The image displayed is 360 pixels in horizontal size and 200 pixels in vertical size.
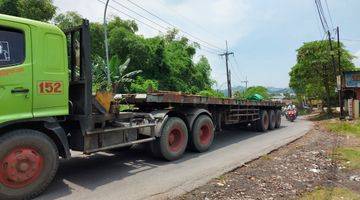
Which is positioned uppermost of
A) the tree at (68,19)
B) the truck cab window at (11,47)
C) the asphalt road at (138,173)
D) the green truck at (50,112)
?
the tree at (68,19)

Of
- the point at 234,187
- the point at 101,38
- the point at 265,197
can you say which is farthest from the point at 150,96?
the point at 101,38

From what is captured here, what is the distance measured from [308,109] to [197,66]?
1627 cm

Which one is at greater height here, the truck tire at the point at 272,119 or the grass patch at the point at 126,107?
the grass patch at the point at 126,107

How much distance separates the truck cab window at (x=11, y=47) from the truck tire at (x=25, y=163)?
1033mm

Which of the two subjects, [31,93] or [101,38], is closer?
[31,93]

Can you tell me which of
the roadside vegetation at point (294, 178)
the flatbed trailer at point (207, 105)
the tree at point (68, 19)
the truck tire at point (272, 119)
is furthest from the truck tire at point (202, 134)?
the tree at point (68, 19)

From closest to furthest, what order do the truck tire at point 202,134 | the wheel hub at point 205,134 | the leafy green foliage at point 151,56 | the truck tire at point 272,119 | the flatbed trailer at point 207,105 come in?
the flatbed trailer at point 207,105 < the truck tire at point 202,134 < the wheel hub at point 205,134 < the truck tire at point 272,119 < the leafy green foliage at point 151,56

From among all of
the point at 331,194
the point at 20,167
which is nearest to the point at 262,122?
the point at 331,194

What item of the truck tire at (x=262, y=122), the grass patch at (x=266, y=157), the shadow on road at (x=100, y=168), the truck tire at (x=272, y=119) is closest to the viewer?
the shadow on road at (x=100, y=168)

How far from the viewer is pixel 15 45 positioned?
6016mm

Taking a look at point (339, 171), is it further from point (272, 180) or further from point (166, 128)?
point (166, 128)

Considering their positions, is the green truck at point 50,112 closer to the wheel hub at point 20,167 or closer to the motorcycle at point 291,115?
the wheel hub at point 20,167

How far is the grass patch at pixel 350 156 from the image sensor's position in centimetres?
923

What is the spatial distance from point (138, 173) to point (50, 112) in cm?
227
